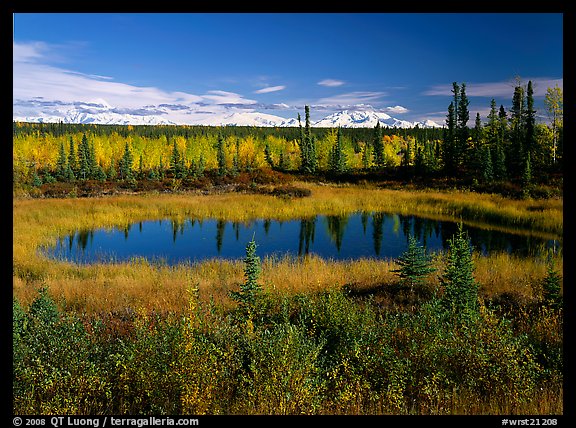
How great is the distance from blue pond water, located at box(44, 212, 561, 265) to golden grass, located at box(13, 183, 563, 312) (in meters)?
1.80

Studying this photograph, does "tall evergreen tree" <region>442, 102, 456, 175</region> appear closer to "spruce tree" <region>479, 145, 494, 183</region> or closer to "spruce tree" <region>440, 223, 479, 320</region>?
"spruce tree" <region>479, 145, 494, 183</region>

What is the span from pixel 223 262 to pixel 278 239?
754 centimetres

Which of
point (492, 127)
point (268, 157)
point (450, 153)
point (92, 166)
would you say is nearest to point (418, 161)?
point (450, 153)

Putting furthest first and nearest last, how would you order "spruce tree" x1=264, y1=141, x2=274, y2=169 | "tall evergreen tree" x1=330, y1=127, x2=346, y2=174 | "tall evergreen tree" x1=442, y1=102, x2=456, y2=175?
"spruce tree" x1=264, y1=141, x2=274, y2=169, "tall evergreen tree" x1=330, y1=127, x2=346, y2=174, "tall evergreen tree" x1=442, y1=102, x2=456, y2=175

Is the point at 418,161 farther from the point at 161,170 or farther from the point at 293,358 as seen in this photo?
the point at 293,358

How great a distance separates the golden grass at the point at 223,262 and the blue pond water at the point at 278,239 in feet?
5.89

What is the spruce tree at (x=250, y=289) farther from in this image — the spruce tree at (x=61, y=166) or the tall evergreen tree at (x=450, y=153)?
the spruce tree at (x=61, y=166)

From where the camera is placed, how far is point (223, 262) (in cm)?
1795

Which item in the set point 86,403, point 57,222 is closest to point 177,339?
point 86,403

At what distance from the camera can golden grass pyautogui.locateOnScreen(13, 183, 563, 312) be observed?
41.2ft

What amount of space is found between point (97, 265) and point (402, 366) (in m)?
15.8

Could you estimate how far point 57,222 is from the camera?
27.5m

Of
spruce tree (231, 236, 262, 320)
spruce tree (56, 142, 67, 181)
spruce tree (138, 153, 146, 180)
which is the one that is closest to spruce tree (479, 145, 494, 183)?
spruce tree (231, 236, 262, 320)

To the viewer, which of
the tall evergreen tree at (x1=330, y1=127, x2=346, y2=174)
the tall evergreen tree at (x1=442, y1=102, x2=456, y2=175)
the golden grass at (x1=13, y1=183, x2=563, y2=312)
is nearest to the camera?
the golden grass at (x1=13, y1=183, x2=563, y2=312)
